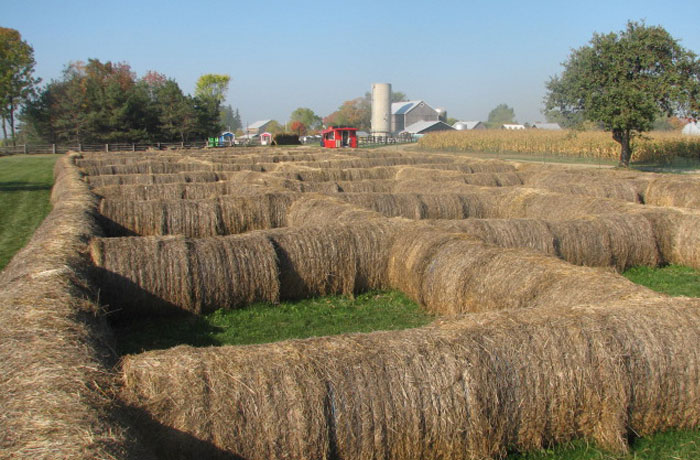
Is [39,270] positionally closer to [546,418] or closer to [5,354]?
[5,354]

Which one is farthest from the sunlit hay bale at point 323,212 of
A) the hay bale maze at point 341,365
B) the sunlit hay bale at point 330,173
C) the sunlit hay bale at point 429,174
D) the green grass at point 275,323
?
the sunlit hay bale at point 330,173

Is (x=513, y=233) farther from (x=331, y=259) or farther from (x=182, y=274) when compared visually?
(x=182, y=274)

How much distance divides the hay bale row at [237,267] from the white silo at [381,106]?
112m

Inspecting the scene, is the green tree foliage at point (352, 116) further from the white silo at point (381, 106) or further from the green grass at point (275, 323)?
the green grass at point (275, 323)

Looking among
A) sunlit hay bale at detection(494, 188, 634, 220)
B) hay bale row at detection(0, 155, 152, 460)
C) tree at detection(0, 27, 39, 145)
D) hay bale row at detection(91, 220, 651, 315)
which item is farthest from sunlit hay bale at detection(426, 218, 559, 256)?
tree at detection(0, 27, 39, 145)

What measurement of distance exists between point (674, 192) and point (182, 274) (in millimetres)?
15698

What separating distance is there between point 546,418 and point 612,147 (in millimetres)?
43741

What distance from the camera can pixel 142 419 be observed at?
423 cm

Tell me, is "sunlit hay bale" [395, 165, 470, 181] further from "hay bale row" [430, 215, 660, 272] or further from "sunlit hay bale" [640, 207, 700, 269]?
"hay bale row" [430, 215, 660, 272]

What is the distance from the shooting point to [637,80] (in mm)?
30594

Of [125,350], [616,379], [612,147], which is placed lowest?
[125,350]

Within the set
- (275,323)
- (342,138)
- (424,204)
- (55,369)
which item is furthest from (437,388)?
(342,138)

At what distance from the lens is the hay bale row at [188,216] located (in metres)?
14.8

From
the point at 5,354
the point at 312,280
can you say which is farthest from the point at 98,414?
the point at 312,280
